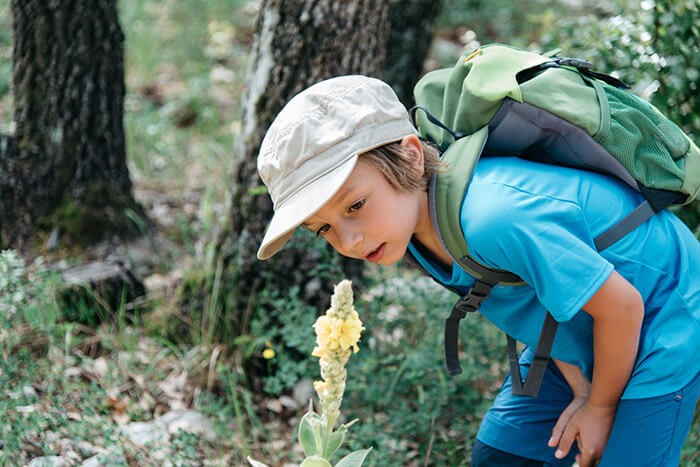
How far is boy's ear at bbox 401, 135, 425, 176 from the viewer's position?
6.16 feet

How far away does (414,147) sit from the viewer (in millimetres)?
1893

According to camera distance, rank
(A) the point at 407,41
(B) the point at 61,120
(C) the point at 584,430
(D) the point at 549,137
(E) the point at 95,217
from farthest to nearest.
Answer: (A) the point at 407,41, (E) the point at 95,217, (B) the point at 61,120, (C) the point at 584,430, (D) the point at 549,137

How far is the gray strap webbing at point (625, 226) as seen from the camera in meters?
1.85

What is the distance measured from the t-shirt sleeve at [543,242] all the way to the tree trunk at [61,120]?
265 centimetres

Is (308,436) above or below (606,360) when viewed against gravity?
below

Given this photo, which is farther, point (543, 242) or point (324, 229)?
point (324, 229)

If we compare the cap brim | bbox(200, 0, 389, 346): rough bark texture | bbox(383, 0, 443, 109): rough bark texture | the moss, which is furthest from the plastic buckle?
the moss

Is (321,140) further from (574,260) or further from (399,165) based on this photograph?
(574,260)

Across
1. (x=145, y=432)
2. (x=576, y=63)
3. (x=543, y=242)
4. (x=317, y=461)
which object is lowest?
(x=145, y=432)

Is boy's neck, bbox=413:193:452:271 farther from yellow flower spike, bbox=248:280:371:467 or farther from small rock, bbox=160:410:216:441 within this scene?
small rock, bbox=160:410:216:441

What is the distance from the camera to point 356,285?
333cm

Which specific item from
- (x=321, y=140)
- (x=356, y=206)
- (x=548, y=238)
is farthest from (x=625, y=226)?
(x=321, y=140)

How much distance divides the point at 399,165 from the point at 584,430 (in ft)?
2.81

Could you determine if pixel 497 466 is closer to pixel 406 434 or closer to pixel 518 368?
pixel 518 368
